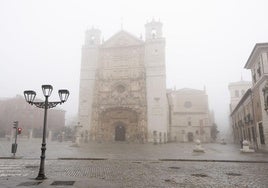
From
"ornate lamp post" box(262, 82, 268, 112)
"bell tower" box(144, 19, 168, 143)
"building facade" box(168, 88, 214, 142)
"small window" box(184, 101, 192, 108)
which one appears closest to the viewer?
"ornate lamp post" box(262, 82, 268, 112)

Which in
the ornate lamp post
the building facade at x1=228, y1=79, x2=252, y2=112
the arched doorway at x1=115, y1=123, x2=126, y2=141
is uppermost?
the building facade at x1=228, y1=79, x2=252, y2=112

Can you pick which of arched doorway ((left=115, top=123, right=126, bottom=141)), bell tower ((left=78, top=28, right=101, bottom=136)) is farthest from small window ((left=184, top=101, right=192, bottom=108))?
bell tower ((left=78, top=28, right=101, bottom=136))

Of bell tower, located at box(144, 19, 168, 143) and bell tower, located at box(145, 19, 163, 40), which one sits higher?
bell tower, located at box(145, 19, 163, 40)

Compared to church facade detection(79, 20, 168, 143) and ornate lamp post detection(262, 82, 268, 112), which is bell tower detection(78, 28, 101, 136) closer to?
church facade detection(79, 20, 168, 143)

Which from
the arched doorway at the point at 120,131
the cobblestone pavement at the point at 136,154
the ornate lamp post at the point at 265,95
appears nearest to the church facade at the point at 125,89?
the arched doorway at the point at 120,131

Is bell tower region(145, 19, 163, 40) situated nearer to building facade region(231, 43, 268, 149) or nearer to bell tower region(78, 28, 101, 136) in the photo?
bell tower region(78, 28, 101, 136)

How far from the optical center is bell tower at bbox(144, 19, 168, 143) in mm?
38781

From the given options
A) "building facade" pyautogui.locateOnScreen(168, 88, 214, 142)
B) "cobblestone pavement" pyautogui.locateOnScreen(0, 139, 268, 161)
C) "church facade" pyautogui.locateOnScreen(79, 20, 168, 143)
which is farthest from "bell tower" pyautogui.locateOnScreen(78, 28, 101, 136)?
"building facade" pyautogui.locateOnScreen(168, 88, 214, 142)

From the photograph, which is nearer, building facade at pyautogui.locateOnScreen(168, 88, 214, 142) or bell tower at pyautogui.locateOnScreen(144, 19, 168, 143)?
bell tower at pyautogui.locateOnScreen(144, 19, 168, 143)

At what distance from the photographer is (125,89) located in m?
41.2

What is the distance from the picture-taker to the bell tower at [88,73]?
1617 inches

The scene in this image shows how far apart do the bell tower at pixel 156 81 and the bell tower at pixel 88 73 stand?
924cm

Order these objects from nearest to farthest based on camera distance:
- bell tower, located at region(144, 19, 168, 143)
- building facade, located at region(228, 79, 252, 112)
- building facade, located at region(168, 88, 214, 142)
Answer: bell tower, located at region(144, 19, 168, 143), building facade, located at region(168, 88, 214, 142), building facade, located at region(228, 79, 252, 112)

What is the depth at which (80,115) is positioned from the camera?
135ft
